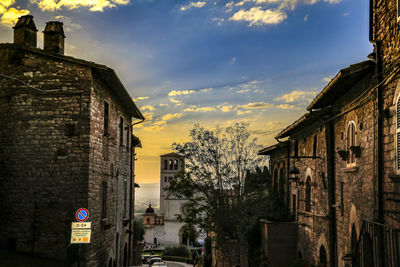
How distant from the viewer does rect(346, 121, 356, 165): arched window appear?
11.4m

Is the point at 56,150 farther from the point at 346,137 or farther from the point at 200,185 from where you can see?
the point at 200,185

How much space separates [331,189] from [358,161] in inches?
114

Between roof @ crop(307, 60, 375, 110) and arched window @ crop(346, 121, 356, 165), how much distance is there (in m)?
1.05

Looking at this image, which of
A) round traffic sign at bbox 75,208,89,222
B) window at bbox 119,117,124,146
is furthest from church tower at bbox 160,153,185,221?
round traffic sign at bbox 75,208,89,222

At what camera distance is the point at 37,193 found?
12391 millimetres

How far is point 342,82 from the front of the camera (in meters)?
10.7

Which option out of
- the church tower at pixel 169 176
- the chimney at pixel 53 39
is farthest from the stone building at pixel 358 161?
the church tower at pixel 169 176

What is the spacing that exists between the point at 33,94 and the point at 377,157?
10.2 meters

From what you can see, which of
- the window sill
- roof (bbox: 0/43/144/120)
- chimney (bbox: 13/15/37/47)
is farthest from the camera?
chimney (bbox: 13/15/37/47)

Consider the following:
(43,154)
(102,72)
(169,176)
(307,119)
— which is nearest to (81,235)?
(43,154)

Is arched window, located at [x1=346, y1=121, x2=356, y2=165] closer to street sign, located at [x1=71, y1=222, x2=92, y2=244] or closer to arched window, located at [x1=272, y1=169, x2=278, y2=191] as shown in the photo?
street sign, located at [x1=71, y1=222, x2=92, y2=244]

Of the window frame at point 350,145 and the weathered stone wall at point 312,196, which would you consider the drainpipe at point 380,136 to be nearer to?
Answer: the window frame at point 350,145

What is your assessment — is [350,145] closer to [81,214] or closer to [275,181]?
[81,214]

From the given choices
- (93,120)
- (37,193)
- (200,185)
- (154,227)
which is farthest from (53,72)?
(154,227)
